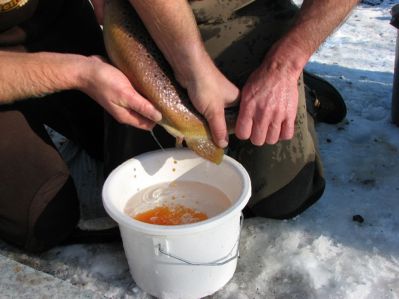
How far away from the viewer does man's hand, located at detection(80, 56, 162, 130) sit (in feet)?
5.48

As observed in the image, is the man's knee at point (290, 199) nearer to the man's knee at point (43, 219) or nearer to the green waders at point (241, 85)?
the green waders at point (241, 85)

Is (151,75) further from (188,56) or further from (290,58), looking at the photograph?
(290,58)

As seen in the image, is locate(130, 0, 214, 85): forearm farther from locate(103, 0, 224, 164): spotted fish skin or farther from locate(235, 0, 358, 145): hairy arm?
locate(235, 0, 358, 145): hairy arm

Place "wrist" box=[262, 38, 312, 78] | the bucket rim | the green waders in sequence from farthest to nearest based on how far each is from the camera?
the green waders → "wrist" box=[262, 38, 312, 78] → the bucket rim

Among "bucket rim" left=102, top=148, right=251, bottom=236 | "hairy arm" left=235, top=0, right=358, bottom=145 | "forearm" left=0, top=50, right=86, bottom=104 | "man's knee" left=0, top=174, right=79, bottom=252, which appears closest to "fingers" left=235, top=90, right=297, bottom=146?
"hairy arm" left=235, top=0, right=358, bottom=145

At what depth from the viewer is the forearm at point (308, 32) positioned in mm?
1780

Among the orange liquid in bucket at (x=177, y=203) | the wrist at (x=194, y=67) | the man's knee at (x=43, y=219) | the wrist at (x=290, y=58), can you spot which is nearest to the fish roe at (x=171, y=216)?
the orange liquid in bucket at (x=177, y=203)

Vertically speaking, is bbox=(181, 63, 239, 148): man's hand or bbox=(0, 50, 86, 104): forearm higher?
bbox=(0, 50, 86, 104): forearm

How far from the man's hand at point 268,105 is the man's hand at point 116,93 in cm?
30

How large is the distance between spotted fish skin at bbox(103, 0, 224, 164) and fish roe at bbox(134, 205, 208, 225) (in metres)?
0.23

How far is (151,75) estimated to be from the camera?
1729 mm

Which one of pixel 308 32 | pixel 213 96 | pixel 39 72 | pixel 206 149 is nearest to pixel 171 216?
pixel 206 149

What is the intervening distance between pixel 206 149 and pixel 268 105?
267 millimetres

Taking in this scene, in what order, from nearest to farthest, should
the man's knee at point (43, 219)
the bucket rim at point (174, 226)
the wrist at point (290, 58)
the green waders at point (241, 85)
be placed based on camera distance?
the bucket rim at point (174, 226)
the wrist at point (290, 58)
the man's knee at point (43, 219)
the green waders at point (241, 85)
